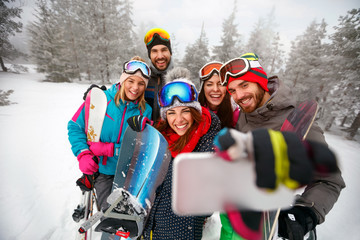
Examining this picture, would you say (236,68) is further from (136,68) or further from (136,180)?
(136,180)

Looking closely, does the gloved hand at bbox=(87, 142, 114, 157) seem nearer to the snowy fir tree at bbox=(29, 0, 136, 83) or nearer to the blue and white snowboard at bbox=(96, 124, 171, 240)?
the blue and white snowboard at bbox=(96, 124, 171, 240)

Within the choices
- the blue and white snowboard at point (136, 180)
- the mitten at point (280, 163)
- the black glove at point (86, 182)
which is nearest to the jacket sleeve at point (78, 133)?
the black glove at point (86, 182)

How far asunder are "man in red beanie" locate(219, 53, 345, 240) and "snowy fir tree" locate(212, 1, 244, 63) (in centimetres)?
1485

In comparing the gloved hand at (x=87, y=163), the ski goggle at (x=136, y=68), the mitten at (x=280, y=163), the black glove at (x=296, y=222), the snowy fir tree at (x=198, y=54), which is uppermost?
the snowy fir tree at (x=198, y=54)

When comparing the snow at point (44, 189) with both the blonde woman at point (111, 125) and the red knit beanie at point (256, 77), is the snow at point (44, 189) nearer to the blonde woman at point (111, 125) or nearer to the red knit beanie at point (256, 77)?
the blonde woman at point (111, 125)

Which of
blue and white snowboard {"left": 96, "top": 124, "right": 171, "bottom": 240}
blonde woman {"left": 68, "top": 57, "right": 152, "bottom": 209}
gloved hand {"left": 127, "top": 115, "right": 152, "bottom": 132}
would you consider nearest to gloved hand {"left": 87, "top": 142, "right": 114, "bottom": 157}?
blonde woman {"left": 68, "top": 57, "right": 152, "bottom": 209}

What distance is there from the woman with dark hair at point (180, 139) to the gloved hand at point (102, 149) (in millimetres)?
1068

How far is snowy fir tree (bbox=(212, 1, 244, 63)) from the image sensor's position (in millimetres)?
15500

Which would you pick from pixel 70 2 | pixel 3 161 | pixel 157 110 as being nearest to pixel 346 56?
pixel 157 110

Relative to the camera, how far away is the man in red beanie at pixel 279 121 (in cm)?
145

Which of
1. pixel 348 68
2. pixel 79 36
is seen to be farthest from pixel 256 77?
pixel 79 36

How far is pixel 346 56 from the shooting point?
37.1 feet

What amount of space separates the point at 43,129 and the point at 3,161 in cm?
278

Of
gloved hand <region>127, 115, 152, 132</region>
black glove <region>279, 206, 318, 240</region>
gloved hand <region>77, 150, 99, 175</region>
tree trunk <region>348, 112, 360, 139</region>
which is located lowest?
tree trunk <region>348, 112, 360, 139</region>
